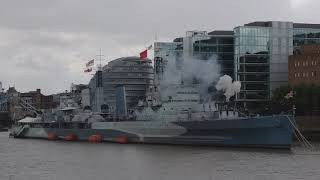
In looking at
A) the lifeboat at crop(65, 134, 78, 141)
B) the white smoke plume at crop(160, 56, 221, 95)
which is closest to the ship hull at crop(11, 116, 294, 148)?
the lifeboat at crop(65, 134, 78, 141)

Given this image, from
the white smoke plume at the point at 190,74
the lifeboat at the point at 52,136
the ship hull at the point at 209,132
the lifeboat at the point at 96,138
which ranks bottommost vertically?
the lifeboat at the point at 52,136

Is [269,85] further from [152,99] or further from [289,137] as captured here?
[289,137]

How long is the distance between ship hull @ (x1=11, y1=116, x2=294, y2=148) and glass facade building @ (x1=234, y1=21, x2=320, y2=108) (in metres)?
45.7

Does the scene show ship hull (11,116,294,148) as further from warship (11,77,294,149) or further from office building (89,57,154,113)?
office building (89,57,154,113)

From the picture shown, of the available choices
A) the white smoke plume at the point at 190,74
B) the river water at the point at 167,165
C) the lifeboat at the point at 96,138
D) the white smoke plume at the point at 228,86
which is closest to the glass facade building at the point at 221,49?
the white smoke plume at the point at 190,74

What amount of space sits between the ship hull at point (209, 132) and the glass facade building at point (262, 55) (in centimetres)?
4570

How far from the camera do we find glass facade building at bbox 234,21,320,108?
13500cm

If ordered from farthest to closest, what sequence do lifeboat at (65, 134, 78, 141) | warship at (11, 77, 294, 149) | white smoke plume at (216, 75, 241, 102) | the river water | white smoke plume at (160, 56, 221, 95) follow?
lifeboat at (65, 134, 78, 141) < white smoke plume at (160, 56, 221, 95) < white smoke plume at (216, 75, 241, 102) < warship at (11, 77, 294, 149) < the river water

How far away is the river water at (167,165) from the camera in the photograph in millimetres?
47344

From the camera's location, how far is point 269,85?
136875 millimetres

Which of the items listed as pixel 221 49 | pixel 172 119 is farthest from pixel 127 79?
pixel 172 119

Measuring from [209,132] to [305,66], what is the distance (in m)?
56.2

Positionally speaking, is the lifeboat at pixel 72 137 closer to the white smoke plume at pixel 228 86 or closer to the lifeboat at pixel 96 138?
the lifeboat at pixel 96 138

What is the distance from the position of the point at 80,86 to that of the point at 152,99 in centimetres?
6333
